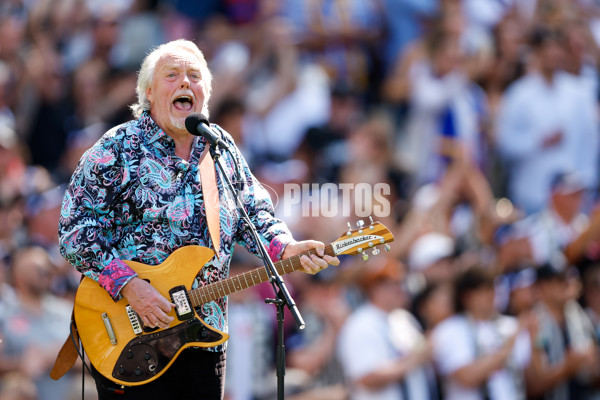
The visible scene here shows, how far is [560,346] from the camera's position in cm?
756

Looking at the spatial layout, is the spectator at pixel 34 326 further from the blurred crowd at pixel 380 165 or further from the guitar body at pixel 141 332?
the guitar body at pixel 141 332

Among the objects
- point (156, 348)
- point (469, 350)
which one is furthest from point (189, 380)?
point (469, 350)

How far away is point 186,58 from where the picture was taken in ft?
12.4

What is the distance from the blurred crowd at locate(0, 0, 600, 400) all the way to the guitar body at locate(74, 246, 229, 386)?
2.34m

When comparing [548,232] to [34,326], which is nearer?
[34,326]

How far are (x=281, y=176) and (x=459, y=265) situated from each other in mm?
1660

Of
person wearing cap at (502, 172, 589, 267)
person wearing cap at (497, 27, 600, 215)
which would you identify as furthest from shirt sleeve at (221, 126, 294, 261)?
person wearing cap at (497, 27, 600, 215)

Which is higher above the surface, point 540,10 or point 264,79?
point 540,10

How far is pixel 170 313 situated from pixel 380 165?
441 centimetres

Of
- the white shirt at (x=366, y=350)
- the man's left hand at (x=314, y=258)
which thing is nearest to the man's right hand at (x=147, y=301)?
the man's left hand at (x=314, y=258)

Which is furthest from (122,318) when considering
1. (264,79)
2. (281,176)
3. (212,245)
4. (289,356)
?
(264,79)

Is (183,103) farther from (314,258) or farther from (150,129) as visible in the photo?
(314,258)

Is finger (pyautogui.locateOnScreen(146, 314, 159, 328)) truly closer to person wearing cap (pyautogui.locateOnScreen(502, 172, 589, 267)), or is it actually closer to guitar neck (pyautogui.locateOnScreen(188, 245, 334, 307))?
guitar neck (pyautogui.locateOnScreen(188, 245, 334, 307))

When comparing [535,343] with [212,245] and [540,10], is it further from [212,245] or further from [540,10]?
[212,245]
